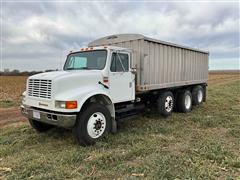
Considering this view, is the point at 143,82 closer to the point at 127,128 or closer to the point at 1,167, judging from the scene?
the point at 127,128

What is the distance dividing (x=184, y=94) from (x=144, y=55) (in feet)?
11.4

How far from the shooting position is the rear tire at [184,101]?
9917 millimetres

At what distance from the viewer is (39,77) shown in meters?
5.99

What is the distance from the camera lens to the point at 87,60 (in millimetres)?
6906

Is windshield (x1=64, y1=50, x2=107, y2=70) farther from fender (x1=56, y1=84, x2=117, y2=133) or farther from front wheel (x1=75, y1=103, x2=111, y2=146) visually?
front wheel (x1=75, y1=103, x2=111, y2=146)

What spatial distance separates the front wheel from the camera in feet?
18.3

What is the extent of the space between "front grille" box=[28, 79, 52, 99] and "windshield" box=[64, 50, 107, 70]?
137 centimetres

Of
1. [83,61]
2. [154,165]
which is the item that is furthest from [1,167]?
[83,61]

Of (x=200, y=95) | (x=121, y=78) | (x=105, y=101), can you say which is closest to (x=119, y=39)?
(x=121, y=78)

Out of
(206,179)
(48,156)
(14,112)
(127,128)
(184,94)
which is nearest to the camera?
(206,179)

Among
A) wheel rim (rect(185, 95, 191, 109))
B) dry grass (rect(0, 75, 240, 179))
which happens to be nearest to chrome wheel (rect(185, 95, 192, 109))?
wheel rim (rect(185, 95, 191, 109))

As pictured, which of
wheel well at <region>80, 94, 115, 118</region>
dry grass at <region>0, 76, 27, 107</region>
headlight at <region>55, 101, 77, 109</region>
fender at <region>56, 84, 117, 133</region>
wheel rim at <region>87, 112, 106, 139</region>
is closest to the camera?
headlight at <region>55, 101, 77, 109</region>

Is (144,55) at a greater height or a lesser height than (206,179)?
greater

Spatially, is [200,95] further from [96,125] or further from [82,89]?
[82,89]
